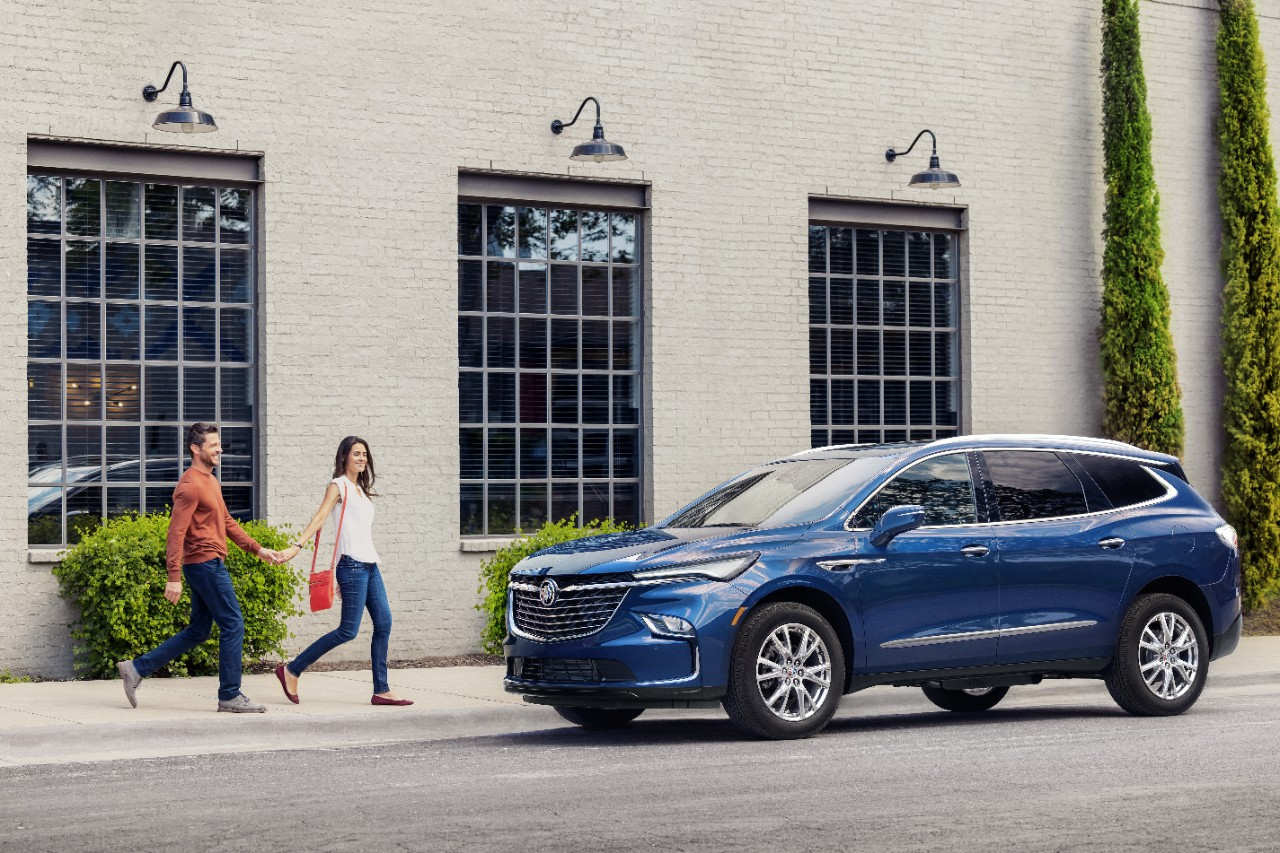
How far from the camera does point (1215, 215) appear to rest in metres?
19.5

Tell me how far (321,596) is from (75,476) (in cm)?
351

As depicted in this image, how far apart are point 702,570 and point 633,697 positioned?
0.81 metres

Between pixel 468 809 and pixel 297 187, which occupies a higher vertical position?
pixel 297 187

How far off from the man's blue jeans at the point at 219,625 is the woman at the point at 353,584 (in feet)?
1.37

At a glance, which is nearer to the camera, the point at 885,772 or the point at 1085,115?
the point at 885,772

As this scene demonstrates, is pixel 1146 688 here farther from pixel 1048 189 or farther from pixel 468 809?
pixel 1048 189

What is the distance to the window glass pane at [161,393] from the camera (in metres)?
14.7

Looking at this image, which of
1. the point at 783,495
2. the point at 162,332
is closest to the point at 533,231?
the point at 162,332

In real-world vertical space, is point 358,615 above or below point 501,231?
below

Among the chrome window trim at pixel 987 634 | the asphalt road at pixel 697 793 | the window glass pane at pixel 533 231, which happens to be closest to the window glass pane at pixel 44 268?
the window glass pane at pixel 533 231

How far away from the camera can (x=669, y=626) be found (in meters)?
10.3

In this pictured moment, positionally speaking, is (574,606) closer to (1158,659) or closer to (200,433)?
(200,433)

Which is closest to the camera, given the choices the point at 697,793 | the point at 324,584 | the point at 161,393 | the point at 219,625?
the point at 697,793

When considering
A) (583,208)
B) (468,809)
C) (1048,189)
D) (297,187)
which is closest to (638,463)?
(583,208)
